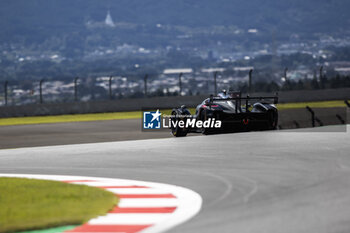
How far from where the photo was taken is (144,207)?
27.3 ft

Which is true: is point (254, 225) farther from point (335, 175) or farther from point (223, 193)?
point (335, 175)

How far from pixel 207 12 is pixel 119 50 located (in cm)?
3353

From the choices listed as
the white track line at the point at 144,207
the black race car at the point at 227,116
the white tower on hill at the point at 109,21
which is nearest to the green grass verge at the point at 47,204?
the white track line at the point at 144,207

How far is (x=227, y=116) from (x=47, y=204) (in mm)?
10328

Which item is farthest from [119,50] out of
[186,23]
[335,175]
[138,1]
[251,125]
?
[335,175]

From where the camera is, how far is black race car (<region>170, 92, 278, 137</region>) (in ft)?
61.0

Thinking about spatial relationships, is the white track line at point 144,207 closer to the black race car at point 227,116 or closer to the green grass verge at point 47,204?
the green grass verge at point 47,204

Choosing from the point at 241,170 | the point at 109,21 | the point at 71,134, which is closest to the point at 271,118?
the point at 71,134

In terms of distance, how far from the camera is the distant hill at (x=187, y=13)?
5723 inches

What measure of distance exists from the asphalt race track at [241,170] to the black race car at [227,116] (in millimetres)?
304

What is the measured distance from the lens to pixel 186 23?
507 ft
